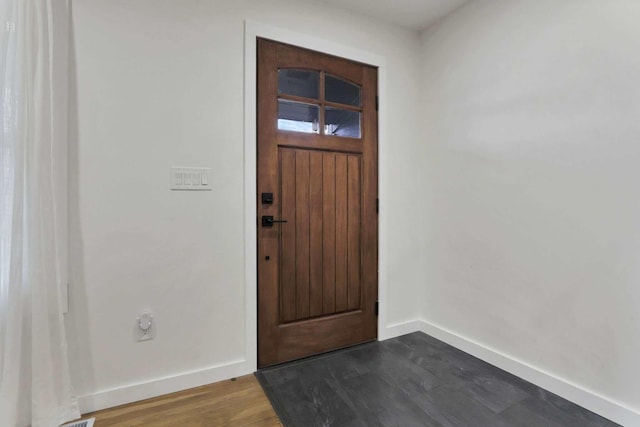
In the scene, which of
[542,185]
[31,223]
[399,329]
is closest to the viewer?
[31,223]

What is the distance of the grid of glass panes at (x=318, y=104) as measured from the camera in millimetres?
2172

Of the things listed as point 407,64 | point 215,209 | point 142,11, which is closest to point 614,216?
point 407,64

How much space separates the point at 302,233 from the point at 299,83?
3.63 ft

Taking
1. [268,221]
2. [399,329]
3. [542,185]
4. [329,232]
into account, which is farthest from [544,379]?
[268,221]

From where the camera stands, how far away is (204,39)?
1.90m

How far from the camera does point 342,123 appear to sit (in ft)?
7.87

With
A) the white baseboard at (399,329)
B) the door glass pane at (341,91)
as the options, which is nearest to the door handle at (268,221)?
the door glass pane at (341,91)

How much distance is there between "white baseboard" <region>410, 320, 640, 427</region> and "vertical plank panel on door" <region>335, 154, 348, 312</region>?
0.63 meters

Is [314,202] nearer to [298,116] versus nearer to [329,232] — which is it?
[329,232]

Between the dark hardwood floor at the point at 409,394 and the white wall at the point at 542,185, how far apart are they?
222 mm

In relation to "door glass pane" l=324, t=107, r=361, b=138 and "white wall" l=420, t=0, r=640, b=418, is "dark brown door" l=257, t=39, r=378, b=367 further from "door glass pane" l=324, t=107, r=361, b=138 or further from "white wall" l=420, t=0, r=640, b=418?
"white wall" l=420, t=0, r=640, b=418

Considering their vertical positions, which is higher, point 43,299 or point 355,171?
point 355,171

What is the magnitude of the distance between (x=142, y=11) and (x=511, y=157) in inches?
97.3

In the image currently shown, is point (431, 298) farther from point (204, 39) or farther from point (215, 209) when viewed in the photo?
point (204, 39)
